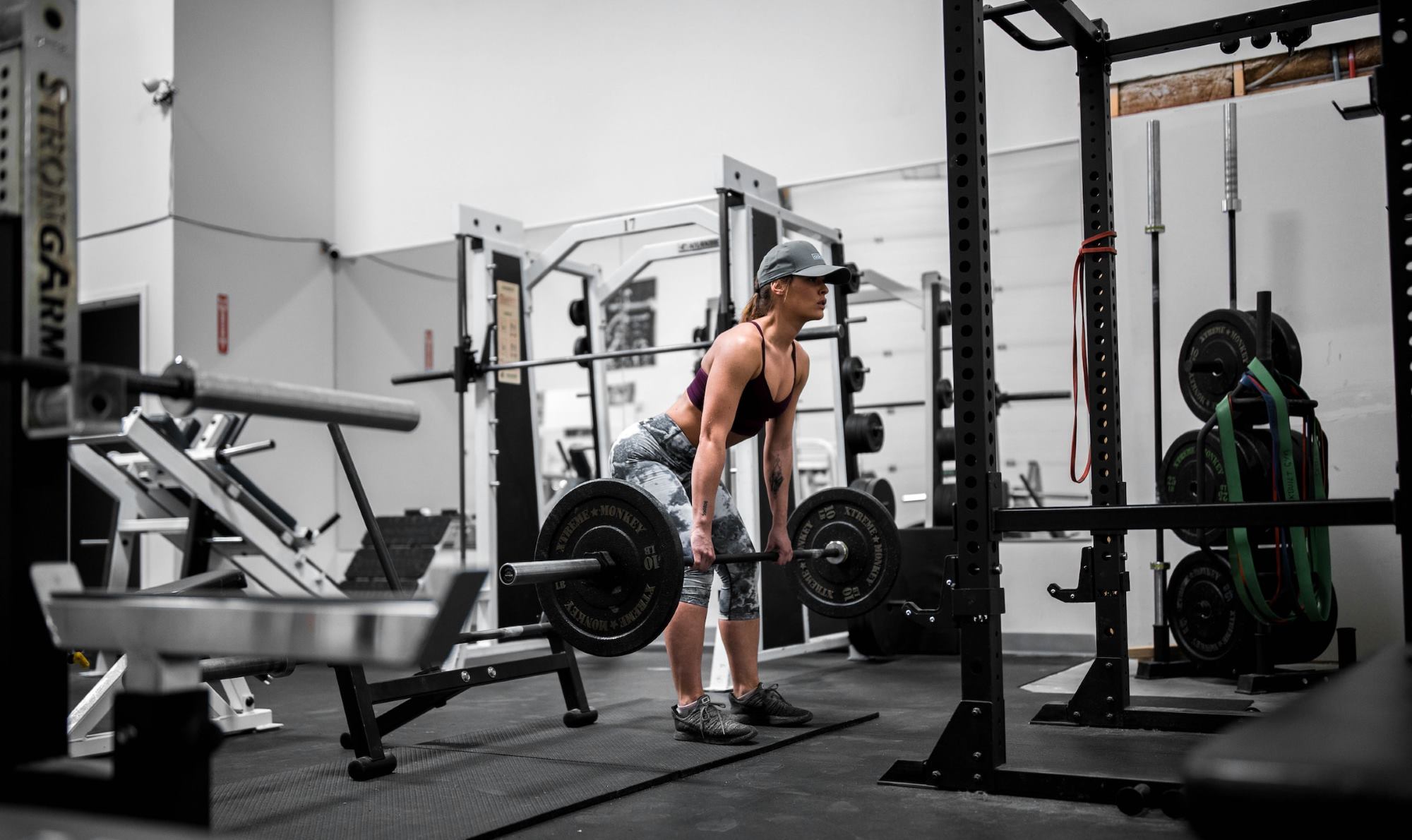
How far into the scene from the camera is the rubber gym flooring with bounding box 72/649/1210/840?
7.61ft

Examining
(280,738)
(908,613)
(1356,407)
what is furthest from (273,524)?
(1356,407)

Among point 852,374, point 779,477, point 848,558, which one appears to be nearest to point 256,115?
point 852,374

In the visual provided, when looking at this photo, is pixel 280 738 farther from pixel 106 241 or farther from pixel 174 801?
pixel 106 241

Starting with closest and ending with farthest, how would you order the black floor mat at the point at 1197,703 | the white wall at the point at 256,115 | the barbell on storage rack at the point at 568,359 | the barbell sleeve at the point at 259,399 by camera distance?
1. the barbell sleeve at the point at 259,399
2. the black floor mat at the point at 1197,703
3. the barbell on storage rack at the point at 568,359
4. the white wall at the point at 256,115

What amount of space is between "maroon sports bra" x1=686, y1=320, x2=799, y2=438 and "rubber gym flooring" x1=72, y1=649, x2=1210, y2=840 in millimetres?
893

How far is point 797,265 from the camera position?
3207 millimetres

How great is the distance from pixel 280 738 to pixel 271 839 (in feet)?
4.41

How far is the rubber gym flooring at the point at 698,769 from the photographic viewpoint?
2320 millimetres

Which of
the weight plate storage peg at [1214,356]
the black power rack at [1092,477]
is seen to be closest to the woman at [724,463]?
the black power rack at [1092,477]

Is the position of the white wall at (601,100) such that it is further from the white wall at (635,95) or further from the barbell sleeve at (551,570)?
the barbell sleeve at (551,570)

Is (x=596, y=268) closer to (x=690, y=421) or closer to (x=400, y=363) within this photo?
(x=400, y=363)

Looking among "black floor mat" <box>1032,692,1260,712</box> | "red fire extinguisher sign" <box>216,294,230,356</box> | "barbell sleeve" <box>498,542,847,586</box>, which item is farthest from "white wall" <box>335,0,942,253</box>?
"barbell sleeve" <box>498,542,847,586</box>

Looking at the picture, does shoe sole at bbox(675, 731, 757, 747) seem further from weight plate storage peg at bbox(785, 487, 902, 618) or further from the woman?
weight plate storage peg at bbox(785, 487, 902, 618)

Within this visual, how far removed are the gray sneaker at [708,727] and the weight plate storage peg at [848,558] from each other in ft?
1.85
